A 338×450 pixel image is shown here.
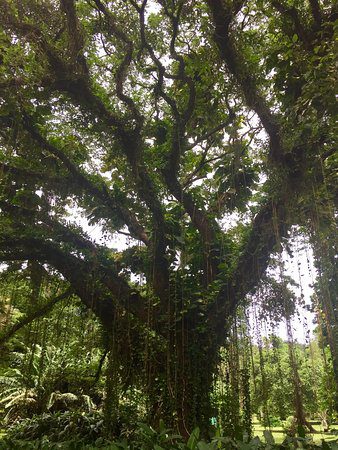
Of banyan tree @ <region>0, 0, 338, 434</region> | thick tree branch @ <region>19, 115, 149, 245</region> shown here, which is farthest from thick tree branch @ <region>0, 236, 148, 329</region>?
thick tree branch @ <region>19, 115, 149, 245</region>

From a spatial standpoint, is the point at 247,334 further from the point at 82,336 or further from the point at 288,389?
the point at 288,389

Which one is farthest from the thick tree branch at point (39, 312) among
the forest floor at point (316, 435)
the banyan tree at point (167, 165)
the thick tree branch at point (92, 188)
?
the forest floor at point (316, 435)

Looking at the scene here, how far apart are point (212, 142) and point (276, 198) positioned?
4.82 feet

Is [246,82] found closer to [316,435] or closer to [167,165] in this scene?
[167,165]

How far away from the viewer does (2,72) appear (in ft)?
12.1

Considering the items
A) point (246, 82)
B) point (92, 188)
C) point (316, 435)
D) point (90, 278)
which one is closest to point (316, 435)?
point (316, 435)

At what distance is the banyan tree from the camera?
146 inches

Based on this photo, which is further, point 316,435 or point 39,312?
point 316,435

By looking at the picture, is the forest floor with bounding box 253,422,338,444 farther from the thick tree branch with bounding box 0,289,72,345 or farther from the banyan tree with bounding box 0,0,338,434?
the thick tree branch with bounding box 0,289,72,345

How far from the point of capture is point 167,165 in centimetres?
451

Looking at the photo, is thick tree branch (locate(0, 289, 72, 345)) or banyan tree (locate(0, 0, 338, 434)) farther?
thick tree branch (locate(0, 289, 72, 345))

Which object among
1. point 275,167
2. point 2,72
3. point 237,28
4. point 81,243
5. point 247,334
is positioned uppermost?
point 237,28

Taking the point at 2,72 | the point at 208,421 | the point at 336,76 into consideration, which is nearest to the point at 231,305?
the point at 208,421

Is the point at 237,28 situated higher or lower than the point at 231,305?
higher
